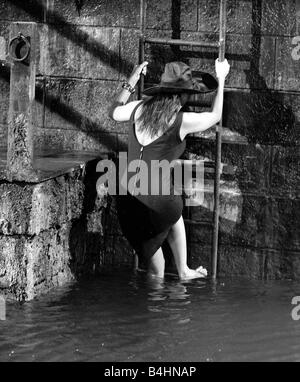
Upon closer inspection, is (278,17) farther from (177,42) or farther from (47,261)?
(47,261)

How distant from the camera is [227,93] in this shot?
33.6 ft

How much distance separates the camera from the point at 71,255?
10156mm

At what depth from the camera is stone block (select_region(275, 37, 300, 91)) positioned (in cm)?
1000

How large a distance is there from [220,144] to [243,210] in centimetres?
71

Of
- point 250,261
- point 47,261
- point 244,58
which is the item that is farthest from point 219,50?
point 47,261

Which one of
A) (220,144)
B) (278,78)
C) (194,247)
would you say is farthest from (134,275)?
(278,78)

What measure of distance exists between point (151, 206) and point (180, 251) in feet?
2.26

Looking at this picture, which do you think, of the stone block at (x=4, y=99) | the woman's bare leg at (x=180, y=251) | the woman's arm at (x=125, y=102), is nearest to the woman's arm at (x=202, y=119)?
the woman's arm at (x=125, y=102)

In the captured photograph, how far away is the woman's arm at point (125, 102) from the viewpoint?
9906 mm

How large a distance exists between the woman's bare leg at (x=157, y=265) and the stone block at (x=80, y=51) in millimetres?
1846

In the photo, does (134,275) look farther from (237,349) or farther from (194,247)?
(237,349)

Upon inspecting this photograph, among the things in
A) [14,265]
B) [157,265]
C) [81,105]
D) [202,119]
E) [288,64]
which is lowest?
[157,265]

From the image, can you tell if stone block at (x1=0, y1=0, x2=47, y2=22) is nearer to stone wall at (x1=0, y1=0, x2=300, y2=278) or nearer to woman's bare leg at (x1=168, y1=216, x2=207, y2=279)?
stone wall at (x1=0, y1=0, x2=300, y2=278)

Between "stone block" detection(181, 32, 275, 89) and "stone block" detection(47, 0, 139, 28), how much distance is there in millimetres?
605
